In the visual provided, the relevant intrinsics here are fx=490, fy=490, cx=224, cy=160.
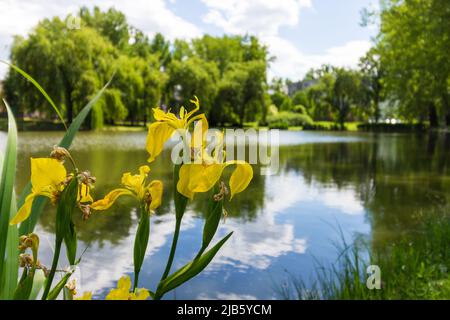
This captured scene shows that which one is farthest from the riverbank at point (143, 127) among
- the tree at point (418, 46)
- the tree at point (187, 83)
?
the tree at point (418, 46)

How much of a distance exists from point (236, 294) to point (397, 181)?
6.62 m

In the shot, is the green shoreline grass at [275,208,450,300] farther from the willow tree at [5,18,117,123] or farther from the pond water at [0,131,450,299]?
the willow tree at [5,18,117,123]

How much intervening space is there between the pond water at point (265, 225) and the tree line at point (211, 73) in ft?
5.88

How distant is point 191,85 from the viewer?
31.0 meters

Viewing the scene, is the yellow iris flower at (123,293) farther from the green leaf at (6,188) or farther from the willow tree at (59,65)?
the willow tree at (59,65)

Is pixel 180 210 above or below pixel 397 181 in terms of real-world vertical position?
above

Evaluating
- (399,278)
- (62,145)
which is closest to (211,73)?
(399,278)

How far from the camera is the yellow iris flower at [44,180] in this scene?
1.51ft

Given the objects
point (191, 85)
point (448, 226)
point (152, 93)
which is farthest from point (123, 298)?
point (191, 85)

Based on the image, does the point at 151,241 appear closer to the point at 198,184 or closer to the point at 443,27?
the point at 198,184

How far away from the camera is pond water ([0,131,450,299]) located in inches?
154

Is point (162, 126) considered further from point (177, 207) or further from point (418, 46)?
point (418, 46)

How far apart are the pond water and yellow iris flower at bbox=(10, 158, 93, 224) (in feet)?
1.89

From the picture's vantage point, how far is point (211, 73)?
33938 millimetres
